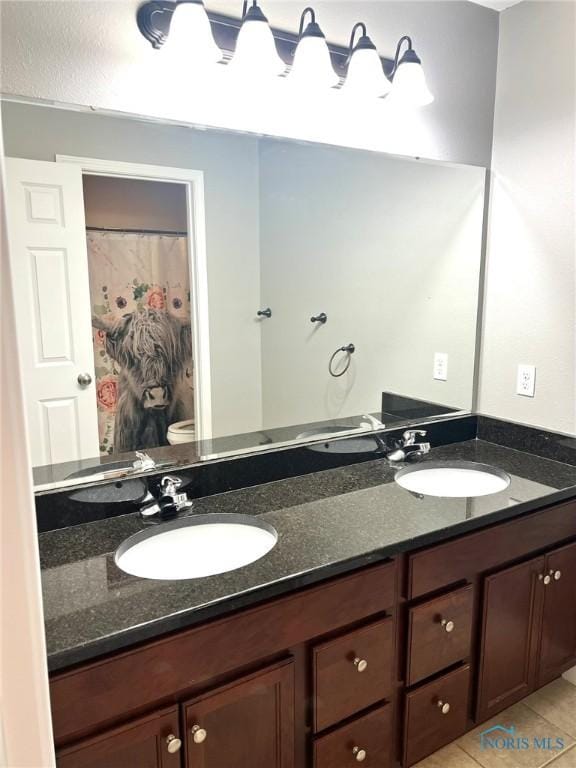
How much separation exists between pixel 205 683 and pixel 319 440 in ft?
2.84

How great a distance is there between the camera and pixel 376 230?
198 centimetres

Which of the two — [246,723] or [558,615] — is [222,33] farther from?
[558,615]

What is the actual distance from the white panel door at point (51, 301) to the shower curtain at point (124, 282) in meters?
0.03

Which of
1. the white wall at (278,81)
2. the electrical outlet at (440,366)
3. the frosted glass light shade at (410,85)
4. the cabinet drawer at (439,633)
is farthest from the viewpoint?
the electrical outlet at (440,366)

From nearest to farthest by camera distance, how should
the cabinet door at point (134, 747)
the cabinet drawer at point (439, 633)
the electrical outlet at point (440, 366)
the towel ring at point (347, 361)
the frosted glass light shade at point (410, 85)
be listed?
the cabinet door at point (134, 747) < the cabinet drawer at point (439, 633) < the frosted glass light shade at point (410, 85) < the towel ring at point (347, 361) < the electrical outlet at point (440, 366)

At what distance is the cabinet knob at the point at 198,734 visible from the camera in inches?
44.4

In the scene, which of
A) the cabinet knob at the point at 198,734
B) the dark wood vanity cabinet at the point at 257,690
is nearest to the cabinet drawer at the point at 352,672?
the dark wood vanity cabinet at the point at 257,690

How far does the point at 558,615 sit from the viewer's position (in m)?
1.83

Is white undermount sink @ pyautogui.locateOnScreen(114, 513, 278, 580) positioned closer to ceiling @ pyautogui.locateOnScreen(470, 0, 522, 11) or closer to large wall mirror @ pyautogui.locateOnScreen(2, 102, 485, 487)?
large wall mirror @ pyautogui.locateOnScreen(2, 102, 485, 487)

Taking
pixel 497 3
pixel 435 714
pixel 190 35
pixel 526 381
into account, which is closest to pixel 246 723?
pixel 435 714

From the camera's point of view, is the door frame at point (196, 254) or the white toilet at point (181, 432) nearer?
the door frame at point (196, 254)

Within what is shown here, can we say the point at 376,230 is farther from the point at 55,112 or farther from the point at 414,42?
the point at 55,112

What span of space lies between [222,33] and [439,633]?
1691 mm

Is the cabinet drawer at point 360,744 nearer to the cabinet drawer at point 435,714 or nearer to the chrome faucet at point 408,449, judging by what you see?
the cabinet drawer at point 435,714
